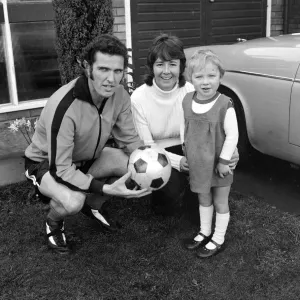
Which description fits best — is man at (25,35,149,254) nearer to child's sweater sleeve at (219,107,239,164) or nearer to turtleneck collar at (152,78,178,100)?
turtleneck collar at (152,78,178,100)

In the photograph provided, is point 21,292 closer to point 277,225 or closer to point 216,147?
point 216,147

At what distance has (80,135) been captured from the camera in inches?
132

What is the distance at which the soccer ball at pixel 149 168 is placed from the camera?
3271 mm

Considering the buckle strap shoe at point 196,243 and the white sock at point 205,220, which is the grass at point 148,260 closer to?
the buckle strap shoe at point 196,243

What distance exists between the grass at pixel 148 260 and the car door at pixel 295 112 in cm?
64

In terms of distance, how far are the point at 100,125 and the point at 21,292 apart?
3.98 ft

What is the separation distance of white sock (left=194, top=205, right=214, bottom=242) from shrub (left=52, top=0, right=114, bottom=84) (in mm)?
1989

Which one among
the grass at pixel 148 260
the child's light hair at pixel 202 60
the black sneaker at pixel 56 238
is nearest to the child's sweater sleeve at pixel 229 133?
the child's light hair at pixel 202 60

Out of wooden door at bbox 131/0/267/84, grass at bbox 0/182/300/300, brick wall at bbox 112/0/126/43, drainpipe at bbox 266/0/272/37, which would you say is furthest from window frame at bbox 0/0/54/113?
drainpipe at bbox 266/0/272/37

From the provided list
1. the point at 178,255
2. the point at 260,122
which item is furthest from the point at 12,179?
the point at 260,122

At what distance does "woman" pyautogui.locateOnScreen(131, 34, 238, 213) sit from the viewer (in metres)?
3.61

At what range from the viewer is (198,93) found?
3.34m

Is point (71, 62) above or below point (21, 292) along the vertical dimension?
above

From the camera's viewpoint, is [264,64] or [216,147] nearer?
[216,147]
